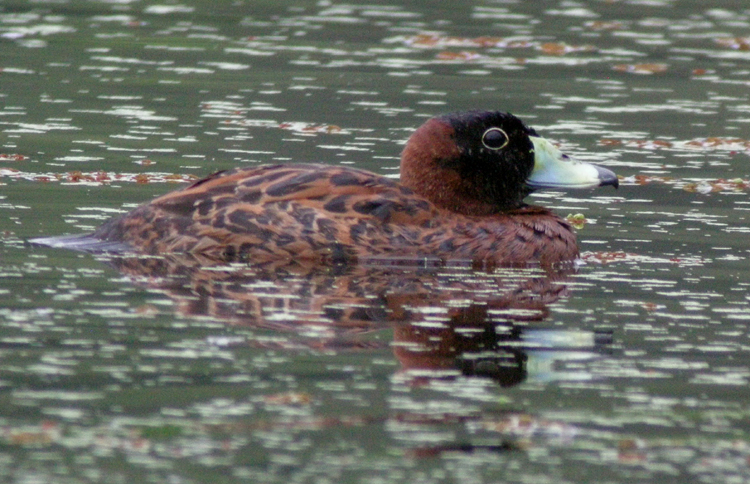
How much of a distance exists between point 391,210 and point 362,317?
5.83 feet

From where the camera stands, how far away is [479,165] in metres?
10.3

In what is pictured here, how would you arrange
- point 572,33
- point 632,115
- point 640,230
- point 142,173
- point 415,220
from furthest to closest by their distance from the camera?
1. point 572,33
2. point 632,115
3. point 142,173
4. point 640,230
5. point 415,220

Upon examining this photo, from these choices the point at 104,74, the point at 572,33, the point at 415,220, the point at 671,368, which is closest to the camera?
the point at 671,368

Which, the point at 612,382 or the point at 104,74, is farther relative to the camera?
the point at 104,74

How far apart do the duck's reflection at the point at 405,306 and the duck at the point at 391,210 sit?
0.15 meters

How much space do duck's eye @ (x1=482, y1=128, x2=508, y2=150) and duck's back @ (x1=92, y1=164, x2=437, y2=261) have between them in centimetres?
73

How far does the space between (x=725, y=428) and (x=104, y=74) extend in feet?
42.8

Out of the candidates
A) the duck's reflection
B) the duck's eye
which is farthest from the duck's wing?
the duck's eye

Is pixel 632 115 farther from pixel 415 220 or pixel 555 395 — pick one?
pixel 555 395

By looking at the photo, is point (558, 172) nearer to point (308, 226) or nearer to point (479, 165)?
point (479, 165)

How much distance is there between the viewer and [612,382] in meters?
6.84

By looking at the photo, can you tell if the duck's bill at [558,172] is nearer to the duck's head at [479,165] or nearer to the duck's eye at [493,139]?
the duck's head at [479,165]

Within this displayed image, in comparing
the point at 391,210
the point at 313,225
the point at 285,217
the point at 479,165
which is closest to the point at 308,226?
the point at 313,225

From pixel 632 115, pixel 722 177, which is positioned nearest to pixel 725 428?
pixel 722 177
